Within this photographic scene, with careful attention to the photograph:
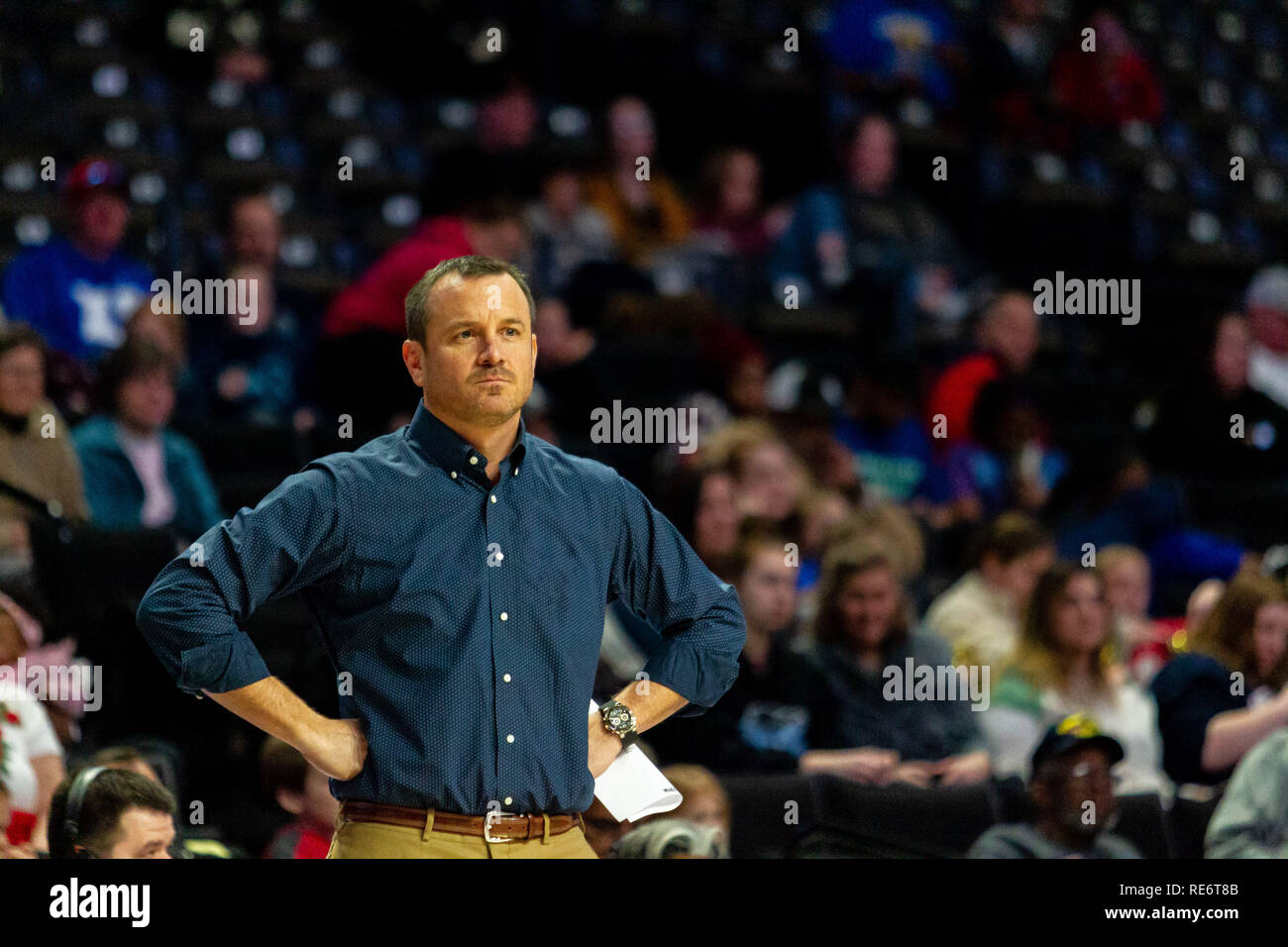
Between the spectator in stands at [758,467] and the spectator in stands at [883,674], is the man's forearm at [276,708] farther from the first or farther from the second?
the spectator in stands at [758,467]

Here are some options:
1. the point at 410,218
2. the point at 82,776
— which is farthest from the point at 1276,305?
the point at 82,776

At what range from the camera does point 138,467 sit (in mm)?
5301

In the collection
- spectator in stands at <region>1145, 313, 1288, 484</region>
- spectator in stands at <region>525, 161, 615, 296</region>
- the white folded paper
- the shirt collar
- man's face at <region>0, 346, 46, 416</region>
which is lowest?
the white folded paper

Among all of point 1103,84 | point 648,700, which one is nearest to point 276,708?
point 648,700

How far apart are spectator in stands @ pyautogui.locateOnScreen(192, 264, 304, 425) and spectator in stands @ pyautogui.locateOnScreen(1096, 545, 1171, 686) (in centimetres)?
250

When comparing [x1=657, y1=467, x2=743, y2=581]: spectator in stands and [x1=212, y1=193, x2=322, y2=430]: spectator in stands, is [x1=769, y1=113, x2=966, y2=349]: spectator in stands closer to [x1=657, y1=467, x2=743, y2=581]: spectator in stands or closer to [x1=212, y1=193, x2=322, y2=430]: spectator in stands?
[x1=212, y1=193, x2=322, y2=430]: spectator in stands

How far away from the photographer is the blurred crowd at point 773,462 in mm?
4465

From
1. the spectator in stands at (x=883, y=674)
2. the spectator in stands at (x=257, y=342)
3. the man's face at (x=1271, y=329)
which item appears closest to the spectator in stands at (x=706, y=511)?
the spectator in stands at (x=883, y=674)

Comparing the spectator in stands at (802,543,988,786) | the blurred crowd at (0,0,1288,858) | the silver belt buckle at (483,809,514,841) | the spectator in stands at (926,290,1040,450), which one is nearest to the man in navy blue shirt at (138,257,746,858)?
the silver belt buckle at (483,809,514,841)

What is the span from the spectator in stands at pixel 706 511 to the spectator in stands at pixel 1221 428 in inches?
93.3

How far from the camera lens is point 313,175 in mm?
7746

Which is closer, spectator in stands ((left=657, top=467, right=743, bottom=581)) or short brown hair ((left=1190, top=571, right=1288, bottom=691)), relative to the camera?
short brown hair ((left=1190, top=571, right=1288, bottom=691))

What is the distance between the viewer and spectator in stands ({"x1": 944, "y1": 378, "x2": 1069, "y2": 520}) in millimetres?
6750
